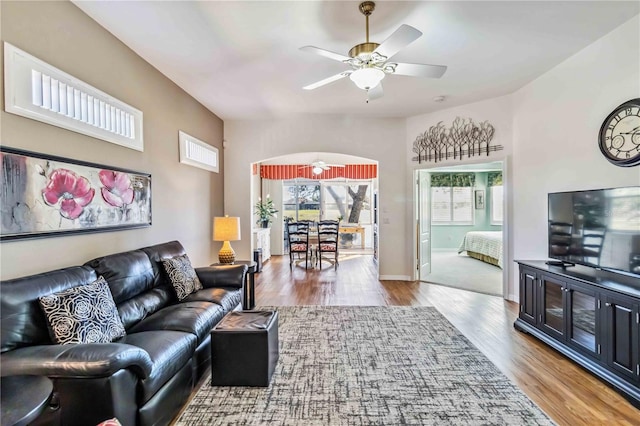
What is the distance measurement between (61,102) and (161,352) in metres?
1.98

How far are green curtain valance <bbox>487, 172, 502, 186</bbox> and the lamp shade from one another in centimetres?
810

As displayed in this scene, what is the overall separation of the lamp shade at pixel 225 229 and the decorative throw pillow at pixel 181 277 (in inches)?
40.3

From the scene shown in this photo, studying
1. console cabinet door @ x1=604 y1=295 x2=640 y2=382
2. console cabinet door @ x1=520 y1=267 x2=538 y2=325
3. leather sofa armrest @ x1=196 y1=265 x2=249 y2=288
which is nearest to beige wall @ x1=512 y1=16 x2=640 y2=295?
console cabinet door @ x1=520 y1=267 x2=538 y2=325

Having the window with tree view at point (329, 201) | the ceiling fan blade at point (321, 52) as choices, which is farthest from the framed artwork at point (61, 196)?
the window with tree view at point (329, 201)

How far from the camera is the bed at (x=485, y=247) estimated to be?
7.07 meters

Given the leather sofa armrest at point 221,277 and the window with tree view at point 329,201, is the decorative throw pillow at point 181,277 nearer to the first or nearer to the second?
the leather sofa armrest at point 221,277

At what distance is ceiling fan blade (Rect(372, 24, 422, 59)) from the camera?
212 centimetres

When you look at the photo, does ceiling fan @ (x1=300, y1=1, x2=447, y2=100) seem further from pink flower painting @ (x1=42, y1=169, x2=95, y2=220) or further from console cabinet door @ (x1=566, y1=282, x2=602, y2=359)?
console cabinet door @ (x1=566, y1=282, x2=602, y2=359)

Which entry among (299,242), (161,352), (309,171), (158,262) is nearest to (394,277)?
(299,242)

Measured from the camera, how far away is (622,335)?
2.31 metres

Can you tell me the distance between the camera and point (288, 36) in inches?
118

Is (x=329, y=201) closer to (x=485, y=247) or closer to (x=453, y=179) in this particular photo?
(x=453, y=179)

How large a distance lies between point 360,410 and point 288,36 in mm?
3119

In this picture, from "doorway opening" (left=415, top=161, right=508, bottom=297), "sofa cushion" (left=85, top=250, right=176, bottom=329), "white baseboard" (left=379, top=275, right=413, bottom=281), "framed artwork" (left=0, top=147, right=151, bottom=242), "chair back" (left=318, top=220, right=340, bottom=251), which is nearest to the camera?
"framed artwork" (left=0, top=147, right=151, bottom=242)
